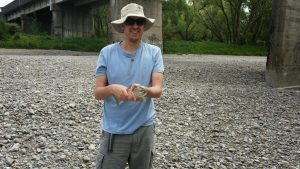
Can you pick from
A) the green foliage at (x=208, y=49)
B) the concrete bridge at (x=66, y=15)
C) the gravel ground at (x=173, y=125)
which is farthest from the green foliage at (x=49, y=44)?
the gravel ground at (x=173, y=125)

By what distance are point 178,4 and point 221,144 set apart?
176 feet

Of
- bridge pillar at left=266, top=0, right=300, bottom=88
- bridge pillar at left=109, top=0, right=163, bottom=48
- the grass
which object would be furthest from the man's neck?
the grass

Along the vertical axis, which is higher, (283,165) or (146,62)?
(146,62)

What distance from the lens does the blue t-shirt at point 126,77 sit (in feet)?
10.0

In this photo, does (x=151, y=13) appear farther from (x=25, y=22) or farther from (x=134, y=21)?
(x=25, y=22)

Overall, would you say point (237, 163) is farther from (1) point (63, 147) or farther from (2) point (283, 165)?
(1) point (63, 147)

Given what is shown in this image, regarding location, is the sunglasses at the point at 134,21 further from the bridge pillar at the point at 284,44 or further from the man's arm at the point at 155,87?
the bridge pillar at the point at 284,44

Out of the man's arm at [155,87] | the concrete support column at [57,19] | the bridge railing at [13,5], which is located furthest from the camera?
the bridge railing at [13,5]

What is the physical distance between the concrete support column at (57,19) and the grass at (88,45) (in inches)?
327

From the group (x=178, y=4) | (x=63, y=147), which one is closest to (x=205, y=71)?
(x=63, y=147)

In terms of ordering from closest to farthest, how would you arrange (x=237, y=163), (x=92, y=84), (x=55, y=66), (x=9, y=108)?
1. (x=237, y=163)
2. (x=9, y=108)
3. (x=92, y=84)
4. (x=55, y=66)

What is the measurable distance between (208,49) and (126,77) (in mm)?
34030

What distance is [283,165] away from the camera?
6066 mm

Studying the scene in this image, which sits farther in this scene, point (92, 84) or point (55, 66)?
point (55, 66)
